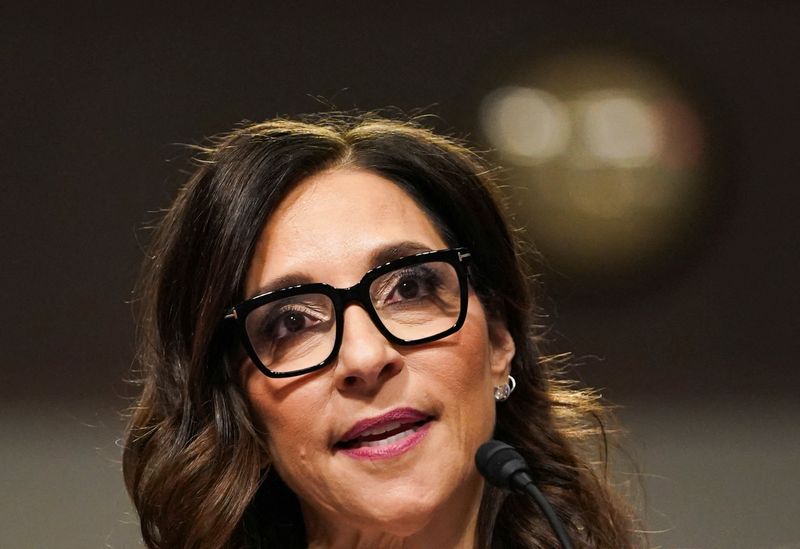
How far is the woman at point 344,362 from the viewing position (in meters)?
1.47

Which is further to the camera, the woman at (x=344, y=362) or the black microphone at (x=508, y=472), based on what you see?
the woman at (x=344, y=362)

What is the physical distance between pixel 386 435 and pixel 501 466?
0.18 meters

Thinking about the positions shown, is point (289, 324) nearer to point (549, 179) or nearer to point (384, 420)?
point (384, 420)

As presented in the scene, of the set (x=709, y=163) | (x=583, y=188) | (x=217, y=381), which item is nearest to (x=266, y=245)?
(x=217, y=381)

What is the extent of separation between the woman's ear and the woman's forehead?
17cm

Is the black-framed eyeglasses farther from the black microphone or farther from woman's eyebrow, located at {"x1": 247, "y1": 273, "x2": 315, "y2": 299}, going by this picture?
the black microphone

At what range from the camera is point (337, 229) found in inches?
60.4

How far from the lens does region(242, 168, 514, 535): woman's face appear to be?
4.75 feet

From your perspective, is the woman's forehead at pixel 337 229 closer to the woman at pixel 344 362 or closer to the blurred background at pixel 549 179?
the woman at pixel 344 362

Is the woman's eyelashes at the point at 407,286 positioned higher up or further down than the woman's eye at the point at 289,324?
higher up

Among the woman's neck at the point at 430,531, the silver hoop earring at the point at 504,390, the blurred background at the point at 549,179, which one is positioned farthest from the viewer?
the blurred background at the point at 549,179

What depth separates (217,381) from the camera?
1.64 metres

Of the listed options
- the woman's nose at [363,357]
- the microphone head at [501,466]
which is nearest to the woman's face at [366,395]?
the woman's nose at [363,357]

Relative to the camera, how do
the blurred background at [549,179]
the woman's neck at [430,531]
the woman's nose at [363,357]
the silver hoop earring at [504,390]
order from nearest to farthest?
the woman's nose at [363,357], the woman's neck at [430,531], the silver hoop earring at [504,390], the blurred background at [549,179]
